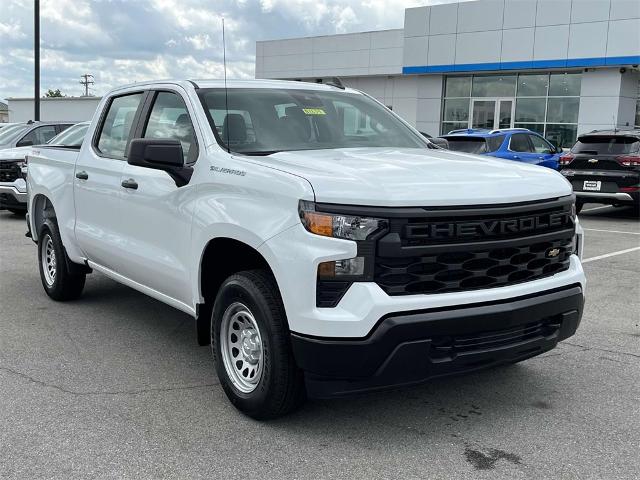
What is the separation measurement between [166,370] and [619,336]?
357 cm

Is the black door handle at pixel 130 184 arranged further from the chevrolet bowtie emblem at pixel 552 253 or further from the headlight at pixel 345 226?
the chevrolet bowtie emblem at pixel 552 253

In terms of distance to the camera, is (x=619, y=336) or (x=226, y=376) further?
(x=619, y=336)

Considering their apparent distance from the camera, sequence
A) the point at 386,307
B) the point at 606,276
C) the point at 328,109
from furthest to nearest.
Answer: the point at 606,276 < the point at 328,109 < the point at 386,307

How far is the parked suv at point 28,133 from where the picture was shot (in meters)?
13.5

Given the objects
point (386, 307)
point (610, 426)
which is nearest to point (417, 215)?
point (386, 307)

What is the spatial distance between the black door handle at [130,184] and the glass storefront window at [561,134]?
2441cm

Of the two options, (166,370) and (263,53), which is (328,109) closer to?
(166,370)

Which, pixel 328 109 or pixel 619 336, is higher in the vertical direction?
pixel 328 109

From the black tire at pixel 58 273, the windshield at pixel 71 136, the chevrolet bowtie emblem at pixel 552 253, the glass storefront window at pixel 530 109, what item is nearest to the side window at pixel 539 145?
the windshield at pixel 71 136

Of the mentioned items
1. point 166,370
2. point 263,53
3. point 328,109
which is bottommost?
point 166,370

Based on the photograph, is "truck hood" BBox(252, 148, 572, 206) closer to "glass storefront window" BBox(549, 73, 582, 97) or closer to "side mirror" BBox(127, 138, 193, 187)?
"side mirror" BBox(127, 138, 193, 187)

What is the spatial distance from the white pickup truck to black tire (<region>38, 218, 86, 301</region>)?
59.4 inches

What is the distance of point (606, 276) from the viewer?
788 cm

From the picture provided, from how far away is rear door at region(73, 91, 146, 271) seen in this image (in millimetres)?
5105
